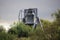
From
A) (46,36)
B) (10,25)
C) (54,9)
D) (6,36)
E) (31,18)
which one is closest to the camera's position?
(46,36)

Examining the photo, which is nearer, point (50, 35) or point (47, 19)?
point (50, 35)

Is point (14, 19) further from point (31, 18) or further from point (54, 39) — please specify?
point (54, 39)

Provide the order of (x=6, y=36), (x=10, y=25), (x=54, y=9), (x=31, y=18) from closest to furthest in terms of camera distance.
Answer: (x=6, y=36), (x=54, y=9), (x=10, y=25), (x=31, y=18)

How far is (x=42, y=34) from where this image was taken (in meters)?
7.21

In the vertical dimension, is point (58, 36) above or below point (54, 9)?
below

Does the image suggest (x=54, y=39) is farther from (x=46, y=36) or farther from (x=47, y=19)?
(x=47, y=19)


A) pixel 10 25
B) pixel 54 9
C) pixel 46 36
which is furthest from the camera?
pixel 10 25

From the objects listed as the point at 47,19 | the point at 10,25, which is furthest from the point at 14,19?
the point at 47,19

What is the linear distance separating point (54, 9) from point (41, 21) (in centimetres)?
131

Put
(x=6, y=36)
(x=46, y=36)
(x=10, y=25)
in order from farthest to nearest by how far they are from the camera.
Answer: (x=10, y=25)
(x=6, y=36)
(x=46, y=36)

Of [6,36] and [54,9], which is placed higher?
[54,9]

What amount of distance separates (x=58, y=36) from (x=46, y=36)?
1.02 ft

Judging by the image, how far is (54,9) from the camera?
8.76 meters

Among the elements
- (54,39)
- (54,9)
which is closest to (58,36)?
(54,39)
